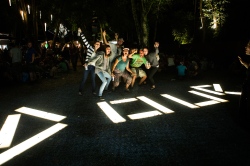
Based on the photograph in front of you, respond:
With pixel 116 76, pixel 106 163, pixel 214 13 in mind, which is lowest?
pixel 106 163

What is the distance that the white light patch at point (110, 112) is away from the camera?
6441 mm

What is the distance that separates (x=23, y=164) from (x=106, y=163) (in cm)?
138

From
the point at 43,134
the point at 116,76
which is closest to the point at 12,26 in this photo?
the point at 116,76

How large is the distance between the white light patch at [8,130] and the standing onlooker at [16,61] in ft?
18.7

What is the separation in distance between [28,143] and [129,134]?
208 centimetres

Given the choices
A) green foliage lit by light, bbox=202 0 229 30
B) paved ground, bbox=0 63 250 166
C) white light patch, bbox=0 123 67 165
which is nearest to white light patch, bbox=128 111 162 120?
paved ground, bbox=0 63 250 166

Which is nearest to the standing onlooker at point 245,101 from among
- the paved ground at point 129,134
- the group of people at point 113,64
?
the paved ground at point 129,134

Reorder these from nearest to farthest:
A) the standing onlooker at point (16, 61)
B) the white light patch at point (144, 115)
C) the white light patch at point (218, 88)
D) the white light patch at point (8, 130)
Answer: the white light patch at point (8, 130) → the white light patch at point (144, 115) → the white light patch at point (218, 88) → the standing onlooker at point (16, 61)

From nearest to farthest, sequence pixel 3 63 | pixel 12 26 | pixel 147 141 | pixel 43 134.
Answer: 1. pixel 147 141
2. pixel 43 134
3. pixel 3 63
4. pixel 12 26

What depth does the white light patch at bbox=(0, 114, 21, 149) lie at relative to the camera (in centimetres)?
507

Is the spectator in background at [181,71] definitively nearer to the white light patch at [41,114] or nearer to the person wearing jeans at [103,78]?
the person wearing jeans at [103,78]

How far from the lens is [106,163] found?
4.08 m

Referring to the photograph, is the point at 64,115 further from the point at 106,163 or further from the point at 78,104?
the point at 106,163

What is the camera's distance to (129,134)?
5.36m
